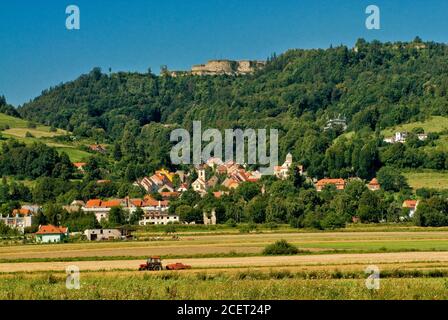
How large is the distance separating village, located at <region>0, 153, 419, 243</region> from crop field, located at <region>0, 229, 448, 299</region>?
11091 millimetres

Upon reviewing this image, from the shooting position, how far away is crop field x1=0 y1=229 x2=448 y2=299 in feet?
76.4

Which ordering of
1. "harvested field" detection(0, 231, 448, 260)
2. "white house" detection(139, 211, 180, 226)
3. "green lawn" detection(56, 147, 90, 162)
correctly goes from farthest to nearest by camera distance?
"green lawn" detection(56, 147, 90, 162) < "white house" detection(139, 211, 180, 226) < "harvested field" detection(0, 231, 448, 260)

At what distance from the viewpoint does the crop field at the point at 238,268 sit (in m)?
23.3

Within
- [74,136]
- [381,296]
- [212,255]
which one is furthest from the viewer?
[74,136]

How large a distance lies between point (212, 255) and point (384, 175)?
64605mm

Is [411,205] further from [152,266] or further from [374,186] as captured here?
[152,266]

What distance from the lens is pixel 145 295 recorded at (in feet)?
74.3

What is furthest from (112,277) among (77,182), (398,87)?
(398,87)

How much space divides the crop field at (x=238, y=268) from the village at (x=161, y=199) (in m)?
11.1

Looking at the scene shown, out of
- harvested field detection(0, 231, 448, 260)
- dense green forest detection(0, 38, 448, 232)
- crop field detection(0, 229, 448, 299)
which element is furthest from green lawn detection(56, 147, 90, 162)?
crop field detection(0, 229, 448, 299)

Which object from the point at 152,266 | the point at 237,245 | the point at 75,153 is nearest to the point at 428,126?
the point at 75,153

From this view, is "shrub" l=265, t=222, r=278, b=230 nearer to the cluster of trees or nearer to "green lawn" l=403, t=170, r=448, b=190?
the cluster of trees

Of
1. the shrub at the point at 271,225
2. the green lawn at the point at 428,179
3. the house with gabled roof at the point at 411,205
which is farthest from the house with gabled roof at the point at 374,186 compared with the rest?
the shrub at the point at 271,225
